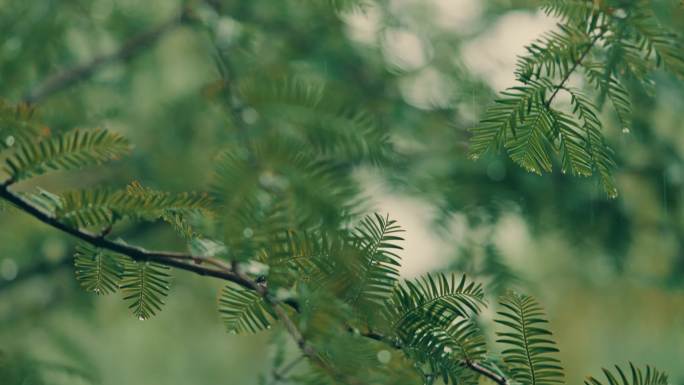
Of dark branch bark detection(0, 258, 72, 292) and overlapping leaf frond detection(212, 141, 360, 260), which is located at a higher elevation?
dark branch bark detection(0, 258, 72, 292)

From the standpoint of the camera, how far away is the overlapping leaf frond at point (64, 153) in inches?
19.1

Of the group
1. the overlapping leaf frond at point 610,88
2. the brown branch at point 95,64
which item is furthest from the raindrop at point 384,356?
the brown branch at point 95,64

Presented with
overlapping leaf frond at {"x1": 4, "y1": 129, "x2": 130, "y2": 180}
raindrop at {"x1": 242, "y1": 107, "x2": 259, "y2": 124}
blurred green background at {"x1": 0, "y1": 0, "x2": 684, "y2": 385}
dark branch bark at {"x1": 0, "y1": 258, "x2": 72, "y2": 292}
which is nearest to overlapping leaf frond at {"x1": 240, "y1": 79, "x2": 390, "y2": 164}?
raindrop at {"x1": 242, "y1": 107, "x2": 259, "y2": 124}

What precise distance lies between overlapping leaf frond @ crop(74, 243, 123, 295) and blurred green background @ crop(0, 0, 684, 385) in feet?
1.96

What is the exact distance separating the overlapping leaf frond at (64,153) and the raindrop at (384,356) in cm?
27

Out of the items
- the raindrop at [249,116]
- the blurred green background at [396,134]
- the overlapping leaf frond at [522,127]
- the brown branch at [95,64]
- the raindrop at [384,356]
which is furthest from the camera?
the brown branch at [95,64]

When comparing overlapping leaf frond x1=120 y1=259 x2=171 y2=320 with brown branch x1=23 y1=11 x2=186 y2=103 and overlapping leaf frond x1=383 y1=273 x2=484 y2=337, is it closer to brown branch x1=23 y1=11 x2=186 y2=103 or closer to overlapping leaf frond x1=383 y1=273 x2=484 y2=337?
overlapping leaf frond x1=383 y1=273 x2=484 y2=337

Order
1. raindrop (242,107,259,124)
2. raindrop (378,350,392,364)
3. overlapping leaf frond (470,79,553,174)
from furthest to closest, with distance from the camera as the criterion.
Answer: raindrop (242,107,259,124)
overlapping leaf frond (470,79,553,174)
raindrop (378,350,392,364)

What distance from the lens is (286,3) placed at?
1.50 m

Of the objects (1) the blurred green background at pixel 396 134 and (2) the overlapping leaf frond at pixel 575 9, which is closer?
(2) the overlapping leaf frond at pixel 575 9

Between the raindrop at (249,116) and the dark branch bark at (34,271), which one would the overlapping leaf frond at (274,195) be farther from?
the dark branch bark at (34,271)

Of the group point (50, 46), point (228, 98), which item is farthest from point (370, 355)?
point (50, 46)

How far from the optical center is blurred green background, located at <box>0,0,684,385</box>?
A: 1360mm

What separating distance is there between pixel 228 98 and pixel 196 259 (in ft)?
1.14
